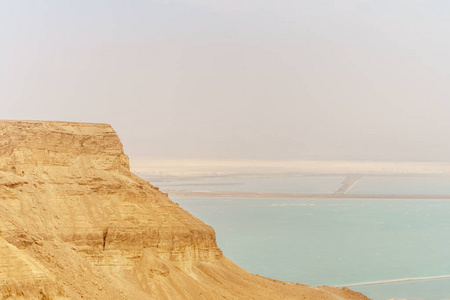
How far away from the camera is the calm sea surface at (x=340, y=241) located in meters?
68.1

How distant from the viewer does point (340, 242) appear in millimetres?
90375

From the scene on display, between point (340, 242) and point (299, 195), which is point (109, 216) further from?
point (299, 195)

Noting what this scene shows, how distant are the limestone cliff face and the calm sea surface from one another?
18259 mm

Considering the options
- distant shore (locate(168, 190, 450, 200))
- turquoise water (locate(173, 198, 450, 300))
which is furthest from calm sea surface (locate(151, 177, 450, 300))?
distant shore (locate(168, 190, 450, 200))

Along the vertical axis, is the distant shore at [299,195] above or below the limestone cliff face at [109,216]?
above

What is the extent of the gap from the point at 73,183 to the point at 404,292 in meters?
28.7

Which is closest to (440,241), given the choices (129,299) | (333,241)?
(333,241)

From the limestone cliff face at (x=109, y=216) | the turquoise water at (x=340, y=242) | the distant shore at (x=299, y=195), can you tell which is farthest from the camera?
the distant shore at (x=299, y=195)

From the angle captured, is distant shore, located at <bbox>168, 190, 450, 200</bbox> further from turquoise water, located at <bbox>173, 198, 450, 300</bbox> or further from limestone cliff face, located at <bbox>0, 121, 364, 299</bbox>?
limestone cliff face, located at <bbox>0, 121, 364, 299</bbox>

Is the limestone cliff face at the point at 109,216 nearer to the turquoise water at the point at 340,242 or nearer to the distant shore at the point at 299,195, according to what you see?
the turquoise water at the point at 340,242

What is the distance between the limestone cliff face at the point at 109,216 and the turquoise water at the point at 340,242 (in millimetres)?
18736

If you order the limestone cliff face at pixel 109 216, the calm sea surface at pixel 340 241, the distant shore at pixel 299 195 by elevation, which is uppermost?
the distant shore at pixel 299 195

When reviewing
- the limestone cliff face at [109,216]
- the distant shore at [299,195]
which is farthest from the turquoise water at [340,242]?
the distant shore at [299,195]

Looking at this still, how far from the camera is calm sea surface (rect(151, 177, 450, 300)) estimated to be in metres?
68.1
